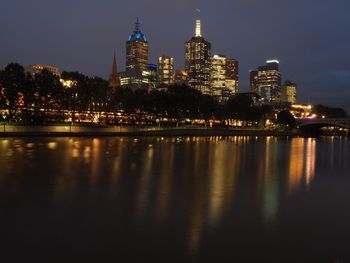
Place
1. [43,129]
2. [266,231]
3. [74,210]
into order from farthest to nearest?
[43,129] → [74,210] → [266,231]

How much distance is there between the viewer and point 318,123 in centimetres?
15138

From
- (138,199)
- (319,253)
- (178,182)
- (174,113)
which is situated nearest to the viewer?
(319,253)

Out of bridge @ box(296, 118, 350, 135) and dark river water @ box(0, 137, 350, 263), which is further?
bridge @ box(296, 118, 350, 135)

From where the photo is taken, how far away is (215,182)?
49.1ft

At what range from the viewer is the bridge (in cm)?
14838

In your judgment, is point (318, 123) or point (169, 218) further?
point (318, 123)

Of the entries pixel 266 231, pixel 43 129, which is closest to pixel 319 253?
pixel 266 231

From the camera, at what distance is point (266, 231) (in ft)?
27.7

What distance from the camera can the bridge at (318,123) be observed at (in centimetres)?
14838

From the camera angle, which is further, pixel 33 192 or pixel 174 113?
pixel 174 113

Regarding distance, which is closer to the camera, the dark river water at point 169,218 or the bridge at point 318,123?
the dark river water at point 169,218

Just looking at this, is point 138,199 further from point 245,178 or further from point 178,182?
point 245,178

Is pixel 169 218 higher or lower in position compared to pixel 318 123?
lower

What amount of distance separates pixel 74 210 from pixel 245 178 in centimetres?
832
